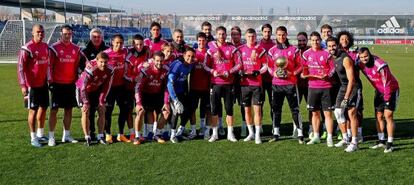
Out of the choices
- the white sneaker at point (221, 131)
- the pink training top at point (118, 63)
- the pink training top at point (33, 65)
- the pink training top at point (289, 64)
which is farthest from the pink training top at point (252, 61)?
the pink training top at point (33, 65)

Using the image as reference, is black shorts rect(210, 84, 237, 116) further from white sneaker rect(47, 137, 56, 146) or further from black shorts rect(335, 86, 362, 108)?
white sneaker rect(47, 137, 56, 146)

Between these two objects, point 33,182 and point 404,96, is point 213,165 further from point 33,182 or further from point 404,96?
point 404,96

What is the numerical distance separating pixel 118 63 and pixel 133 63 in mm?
343

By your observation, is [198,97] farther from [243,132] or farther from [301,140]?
[301,140]

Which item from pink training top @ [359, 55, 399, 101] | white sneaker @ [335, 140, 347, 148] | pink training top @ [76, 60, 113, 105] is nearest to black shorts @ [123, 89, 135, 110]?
pink training top @ [76, 60, 113, 105]

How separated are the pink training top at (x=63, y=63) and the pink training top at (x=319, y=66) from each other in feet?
12.4

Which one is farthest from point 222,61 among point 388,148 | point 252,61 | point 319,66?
point 388,148

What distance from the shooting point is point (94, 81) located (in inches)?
304

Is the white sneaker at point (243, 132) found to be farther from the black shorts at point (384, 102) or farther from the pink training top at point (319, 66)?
the black shorts at point (384, 102)

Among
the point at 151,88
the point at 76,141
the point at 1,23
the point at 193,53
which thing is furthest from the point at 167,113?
the point at 1,23

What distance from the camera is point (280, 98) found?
8141mm

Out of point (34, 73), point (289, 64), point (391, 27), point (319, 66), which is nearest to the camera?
point (319, 66)

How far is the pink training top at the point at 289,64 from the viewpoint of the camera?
799 centimetres

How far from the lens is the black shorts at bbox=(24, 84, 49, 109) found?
25.7 ft
